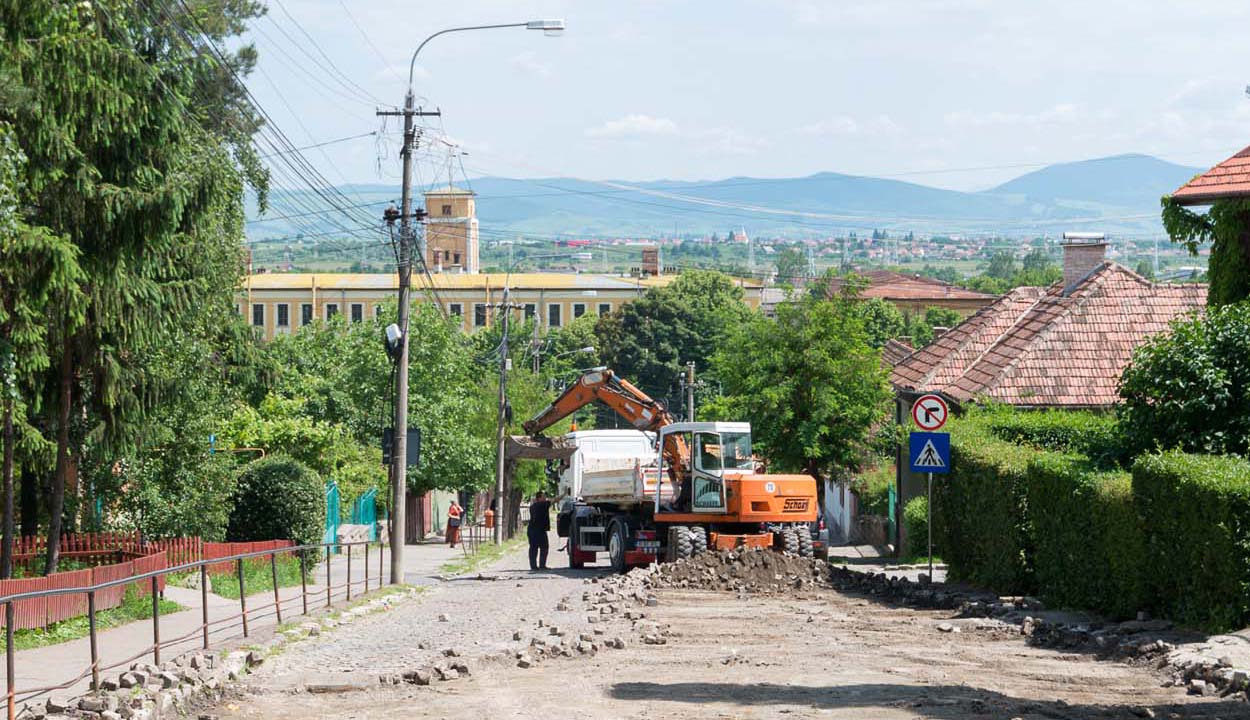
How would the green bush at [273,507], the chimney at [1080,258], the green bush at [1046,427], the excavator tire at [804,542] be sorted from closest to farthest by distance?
the green bush at [1046,427]
the excavator tire at [804,542]
the green bush at [273,507]
the chimney at [1080,258]

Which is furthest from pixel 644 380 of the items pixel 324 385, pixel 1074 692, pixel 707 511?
pixel 1074 692

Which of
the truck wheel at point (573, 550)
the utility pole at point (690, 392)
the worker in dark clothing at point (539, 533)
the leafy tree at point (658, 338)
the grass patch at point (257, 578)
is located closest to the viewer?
the grass patch at point (257, 578)

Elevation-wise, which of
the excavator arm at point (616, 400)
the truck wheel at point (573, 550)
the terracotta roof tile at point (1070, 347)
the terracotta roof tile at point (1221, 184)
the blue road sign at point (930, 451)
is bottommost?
the truck wheel at point (573, 550)

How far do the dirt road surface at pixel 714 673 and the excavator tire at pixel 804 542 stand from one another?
25.0 ft

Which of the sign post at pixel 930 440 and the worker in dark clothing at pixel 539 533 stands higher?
the sign post at pixel 930 440

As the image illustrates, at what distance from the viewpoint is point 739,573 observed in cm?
2623

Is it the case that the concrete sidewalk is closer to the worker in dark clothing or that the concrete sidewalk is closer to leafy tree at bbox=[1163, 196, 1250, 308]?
the worker in dark clothing

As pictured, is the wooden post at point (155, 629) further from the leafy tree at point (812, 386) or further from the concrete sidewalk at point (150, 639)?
the leafy tree at point (812, 386)

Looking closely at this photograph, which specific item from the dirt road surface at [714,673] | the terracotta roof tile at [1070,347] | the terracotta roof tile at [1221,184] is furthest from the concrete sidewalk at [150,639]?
the terracotta roof tile at [1070,347]

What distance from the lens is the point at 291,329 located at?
493 ft

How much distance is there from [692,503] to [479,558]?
588 inches

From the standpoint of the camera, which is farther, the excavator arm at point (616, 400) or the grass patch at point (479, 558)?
the grass patch at point (479, 558)

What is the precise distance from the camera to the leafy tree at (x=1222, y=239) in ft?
81.5

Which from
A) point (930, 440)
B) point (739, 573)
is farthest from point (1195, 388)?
point (739, 573)
